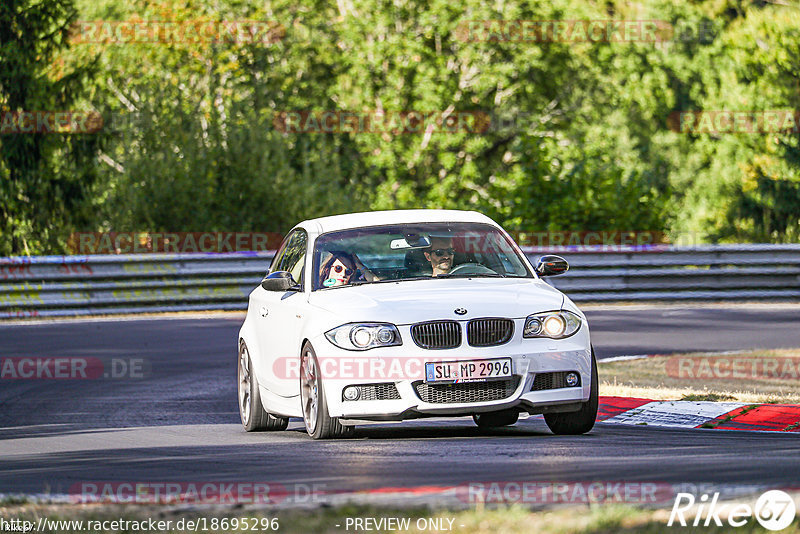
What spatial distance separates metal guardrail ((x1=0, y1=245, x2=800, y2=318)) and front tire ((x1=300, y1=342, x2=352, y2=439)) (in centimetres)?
1457

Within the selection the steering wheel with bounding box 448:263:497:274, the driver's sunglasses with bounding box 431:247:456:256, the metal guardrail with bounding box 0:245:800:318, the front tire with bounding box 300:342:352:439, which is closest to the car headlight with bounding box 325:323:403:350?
the front tire with bounding box 300:342:352:439

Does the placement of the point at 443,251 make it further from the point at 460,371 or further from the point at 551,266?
the point at 460,371

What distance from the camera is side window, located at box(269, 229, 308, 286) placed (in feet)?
37.1

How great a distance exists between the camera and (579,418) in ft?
33.2

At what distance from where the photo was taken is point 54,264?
24391 millimetres

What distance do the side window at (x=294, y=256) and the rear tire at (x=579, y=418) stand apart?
2129 millimetres

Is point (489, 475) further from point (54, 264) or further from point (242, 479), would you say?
point (54, 264)

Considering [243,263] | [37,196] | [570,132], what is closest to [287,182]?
[37,196]

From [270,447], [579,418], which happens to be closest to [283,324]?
[270,447]

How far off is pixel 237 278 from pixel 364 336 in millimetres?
16461

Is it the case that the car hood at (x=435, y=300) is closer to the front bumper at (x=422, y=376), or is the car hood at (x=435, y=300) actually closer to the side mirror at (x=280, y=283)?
the front bumper at (x=422, y=376)

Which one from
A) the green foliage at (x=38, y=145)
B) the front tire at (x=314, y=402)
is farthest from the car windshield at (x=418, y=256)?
the green foliage at (x=38, y=145)

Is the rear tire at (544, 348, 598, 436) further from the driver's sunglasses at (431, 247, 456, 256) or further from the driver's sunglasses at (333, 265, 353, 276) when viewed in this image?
the driver's sunglasses at (333, 265, 353, 276)

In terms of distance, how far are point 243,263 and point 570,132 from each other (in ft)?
92.1
